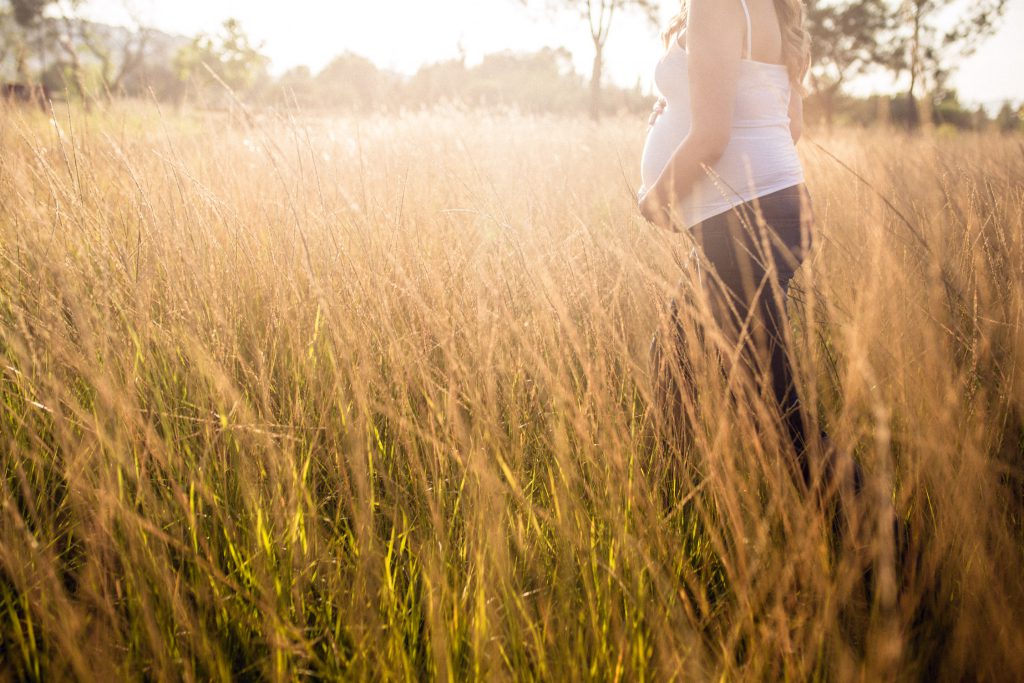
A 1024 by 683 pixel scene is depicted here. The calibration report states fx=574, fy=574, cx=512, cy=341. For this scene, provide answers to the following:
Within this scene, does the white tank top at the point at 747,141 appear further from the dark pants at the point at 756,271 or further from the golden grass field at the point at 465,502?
the golden grass field at the point at 465,502

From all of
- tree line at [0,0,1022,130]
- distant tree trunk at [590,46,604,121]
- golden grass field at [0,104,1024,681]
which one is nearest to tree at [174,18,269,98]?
tree line at [0,0,1022,130]

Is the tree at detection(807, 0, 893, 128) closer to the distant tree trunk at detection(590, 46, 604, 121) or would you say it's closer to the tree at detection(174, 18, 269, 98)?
the distant tree trunk at detection(590, 46, 604, 121)

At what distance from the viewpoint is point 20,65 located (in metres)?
3.46

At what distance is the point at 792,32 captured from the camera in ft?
4.66

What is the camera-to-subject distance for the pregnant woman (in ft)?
4.01

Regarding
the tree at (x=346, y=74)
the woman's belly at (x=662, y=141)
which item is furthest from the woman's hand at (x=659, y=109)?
the tree at (x=346, y=74)

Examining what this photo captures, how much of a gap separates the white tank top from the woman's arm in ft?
0.19

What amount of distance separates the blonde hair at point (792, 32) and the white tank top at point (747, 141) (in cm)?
9

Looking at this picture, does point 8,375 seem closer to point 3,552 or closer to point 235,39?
point 3,552

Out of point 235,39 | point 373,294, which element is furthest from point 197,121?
point 235,39

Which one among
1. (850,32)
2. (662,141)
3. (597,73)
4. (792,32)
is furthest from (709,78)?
(850,32)

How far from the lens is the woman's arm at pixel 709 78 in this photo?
1211 mm

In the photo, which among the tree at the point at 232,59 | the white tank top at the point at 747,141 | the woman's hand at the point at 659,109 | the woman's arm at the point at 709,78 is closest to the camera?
the woman's arm at the point at 709,78

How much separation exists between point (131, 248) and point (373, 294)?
904mm
